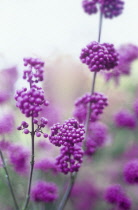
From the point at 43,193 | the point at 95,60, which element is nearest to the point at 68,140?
the point at 95,60

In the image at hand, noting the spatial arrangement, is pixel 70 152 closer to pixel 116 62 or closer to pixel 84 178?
pixel 116 62

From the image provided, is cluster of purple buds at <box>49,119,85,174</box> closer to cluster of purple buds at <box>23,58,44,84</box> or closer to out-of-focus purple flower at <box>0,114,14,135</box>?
cluster of purple buds at <box>23,58,44,84</box>

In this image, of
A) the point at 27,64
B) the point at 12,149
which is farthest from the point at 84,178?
the point at 27,64

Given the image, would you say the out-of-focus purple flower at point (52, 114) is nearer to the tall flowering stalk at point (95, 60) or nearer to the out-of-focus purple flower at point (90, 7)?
the tall flowering stalk at point (95, 60)

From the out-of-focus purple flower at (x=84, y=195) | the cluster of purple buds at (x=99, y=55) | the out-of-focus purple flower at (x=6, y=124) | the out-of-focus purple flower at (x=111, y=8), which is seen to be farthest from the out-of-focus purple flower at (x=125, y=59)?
the out-of-focus purple flower at (x=84, y=195)

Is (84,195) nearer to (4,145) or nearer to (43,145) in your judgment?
(43,145)
